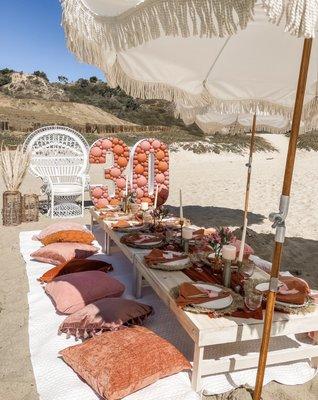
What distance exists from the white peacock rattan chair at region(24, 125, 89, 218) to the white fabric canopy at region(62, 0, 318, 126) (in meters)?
3.69

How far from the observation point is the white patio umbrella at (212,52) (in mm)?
1998

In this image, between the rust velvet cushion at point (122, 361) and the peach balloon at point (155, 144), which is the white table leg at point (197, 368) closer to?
the rust velvet cushion at point (122, 361)

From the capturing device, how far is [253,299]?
119 inches

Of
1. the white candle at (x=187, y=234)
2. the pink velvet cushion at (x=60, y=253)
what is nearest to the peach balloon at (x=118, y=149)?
the pink velvet cushion at (x=60, y=253)

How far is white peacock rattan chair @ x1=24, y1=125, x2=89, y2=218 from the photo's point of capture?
8594 mm

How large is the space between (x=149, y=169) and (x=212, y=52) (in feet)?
12.7

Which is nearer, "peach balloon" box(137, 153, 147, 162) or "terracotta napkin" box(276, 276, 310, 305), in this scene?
"terracotta napkin" box(276, 276, 310, 305)

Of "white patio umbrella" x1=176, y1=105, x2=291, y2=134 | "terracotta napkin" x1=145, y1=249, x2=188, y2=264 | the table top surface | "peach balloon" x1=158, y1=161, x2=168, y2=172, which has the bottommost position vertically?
the table top surface

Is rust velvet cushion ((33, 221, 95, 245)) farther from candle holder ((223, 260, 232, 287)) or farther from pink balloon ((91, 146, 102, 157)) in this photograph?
candle holder ((223, 260, 232, 287))

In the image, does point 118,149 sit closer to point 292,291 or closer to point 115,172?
point 115,172

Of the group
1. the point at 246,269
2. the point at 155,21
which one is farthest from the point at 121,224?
the point at 155,21

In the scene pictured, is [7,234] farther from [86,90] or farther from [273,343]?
[86,90]

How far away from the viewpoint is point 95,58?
2789mm

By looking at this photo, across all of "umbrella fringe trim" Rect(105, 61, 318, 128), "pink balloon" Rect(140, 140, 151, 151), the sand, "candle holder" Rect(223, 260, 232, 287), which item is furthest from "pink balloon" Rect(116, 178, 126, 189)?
"candle holder" Rect(223, 260, 232, 287)
